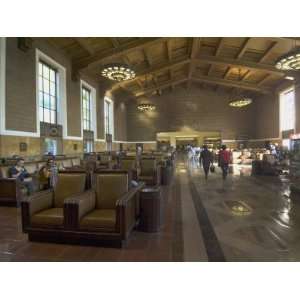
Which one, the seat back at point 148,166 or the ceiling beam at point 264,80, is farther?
the ceiling beam at point 264,80

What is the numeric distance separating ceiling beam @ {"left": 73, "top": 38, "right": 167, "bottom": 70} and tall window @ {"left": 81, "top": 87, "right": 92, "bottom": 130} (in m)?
2.03

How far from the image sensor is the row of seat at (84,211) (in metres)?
2.87

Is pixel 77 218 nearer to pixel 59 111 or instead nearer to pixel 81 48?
pixel 59 111

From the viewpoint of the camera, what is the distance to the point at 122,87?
655 inches

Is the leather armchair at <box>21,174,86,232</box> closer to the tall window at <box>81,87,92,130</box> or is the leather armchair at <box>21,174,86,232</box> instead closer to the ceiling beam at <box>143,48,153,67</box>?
the tall window at <box>81,87,92,130</box>

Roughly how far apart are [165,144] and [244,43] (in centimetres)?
1158

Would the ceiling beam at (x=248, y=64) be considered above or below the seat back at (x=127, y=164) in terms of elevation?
above

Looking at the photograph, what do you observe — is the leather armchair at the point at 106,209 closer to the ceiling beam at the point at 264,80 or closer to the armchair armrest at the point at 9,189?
the armchair armrest at the point at 9,189

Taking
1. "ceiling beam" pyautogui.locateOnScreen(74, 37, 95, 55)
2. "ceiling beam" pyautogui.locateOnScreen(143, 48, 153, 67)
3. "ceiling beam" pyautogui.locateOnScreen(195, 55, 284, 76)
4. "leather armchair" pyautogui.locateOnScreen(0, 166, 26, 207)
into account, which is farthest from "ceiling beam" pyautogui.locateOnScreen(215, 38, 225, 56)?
"leather armchair" pyautogui.locateOnScreen(0, 166, 26, 207)

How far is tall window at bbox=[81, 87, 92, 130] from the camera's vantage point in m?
12.4

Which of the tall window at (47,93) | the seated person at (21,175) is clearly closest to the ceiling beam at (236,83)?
the tall window at (47,93)

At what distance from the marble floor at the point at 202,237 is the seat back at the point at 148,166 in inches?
58.7

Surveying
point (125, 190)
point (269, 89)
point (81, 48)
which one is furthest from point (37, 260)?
point (269, 89)

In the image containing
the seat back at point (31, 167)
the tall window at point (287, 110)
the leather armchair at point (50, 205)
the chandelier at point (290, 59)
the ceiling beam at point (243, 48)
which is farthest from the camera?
the tall window at point (287, 110)
